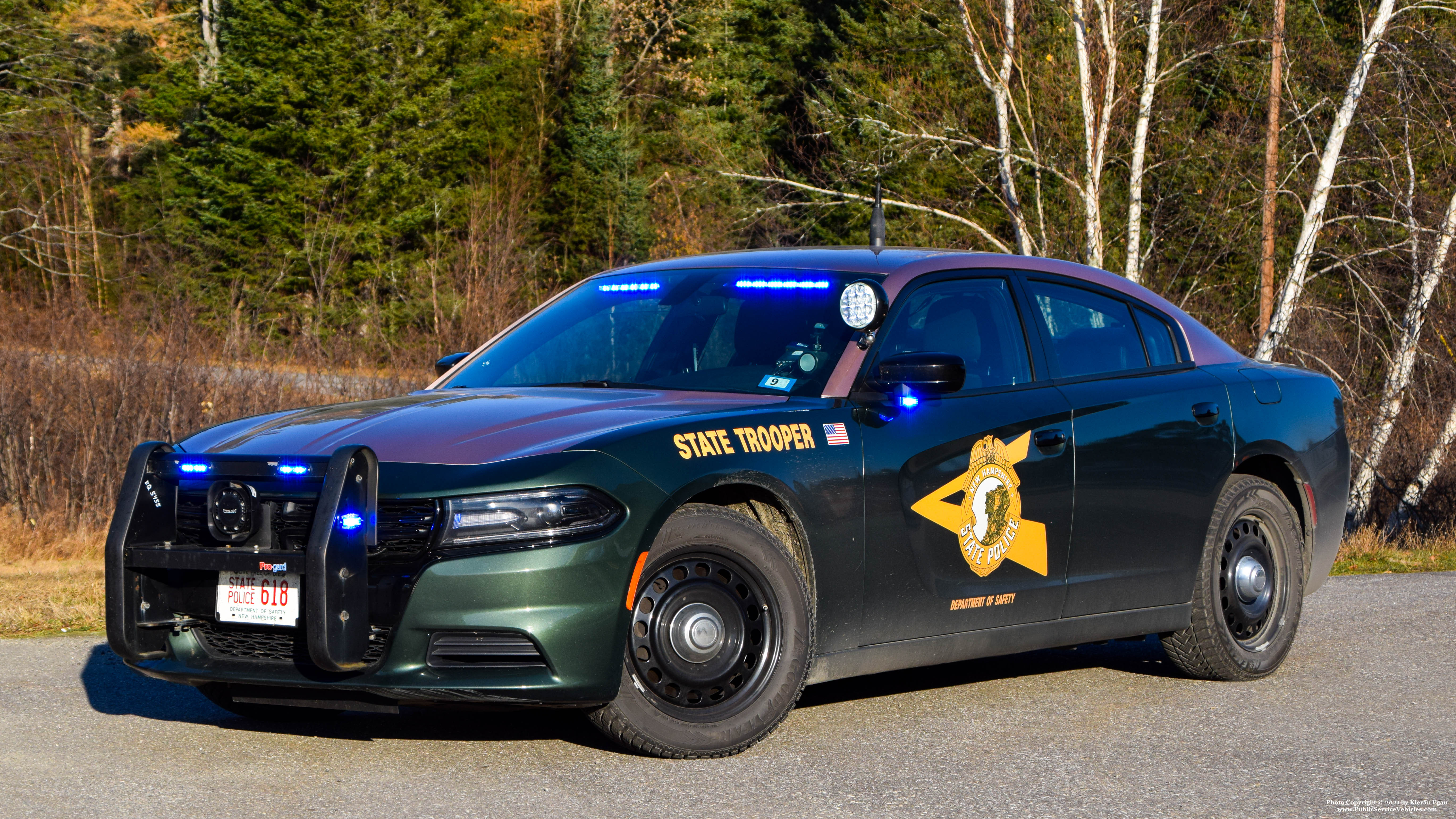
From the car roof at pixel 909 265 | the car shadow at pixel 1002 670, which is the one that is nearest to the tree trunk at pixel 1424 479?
the car shadow at pixel 1002 670

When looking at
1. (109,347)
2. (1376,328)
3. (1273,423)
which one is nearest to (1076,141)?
(1376,328)

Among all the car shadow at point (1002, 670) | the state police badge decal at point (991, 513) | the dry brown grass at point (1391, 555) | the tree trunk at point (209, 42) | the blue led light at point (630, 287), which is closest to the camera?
the state police badge decal at point (991, 513)

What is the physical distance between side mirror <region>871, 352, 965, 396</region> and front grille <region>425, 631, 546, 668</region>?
1.59 metres

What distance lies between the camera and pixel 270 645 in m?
4.76

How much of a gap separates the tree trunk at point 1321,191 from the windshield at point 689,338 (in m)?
14.7

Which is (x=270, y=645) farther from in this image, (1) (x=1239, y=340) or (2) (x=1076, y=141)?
(1) (x=1239, y=340)

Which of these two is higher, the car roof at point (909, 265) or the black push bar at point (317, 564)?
the car roof at point (909, 265)

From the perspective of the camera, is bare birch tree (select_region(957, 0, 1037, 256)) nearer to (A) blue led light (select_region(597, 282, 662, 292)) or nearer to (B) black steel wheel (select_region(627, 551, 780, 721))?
(A) blue led light (select_region(597, 282, 662, 292))

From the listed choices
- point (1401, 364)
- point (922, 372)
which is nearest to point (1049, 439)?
point (922, 372)

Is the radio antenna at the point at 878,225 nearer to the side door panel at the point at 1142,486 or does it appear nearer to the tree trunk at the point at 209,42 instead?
the side door panel at the point at 1142,486

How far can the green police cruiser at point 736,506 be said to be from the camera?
4559mm

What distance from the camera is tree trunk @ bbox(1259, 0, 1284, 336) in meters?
20.5

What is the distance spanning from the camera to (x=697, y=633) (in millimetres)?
4918

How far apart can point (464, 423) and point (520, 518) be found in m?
0.53
